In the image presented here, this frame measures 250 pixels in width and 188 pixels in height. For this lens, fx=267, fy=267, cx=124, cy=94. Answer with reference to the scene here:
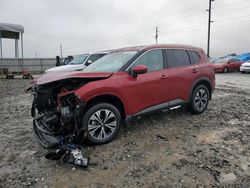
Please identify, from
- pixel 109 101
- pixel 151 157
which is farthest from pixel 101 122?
pixel 151 157

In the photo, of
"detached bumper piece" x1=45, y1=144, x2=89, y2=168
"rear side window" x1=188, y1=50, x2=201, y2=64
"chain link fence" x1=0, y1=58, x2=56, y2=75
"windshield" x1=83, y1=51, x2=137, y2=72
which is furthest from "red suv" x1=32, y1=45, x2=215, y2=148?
"chain link fence" x1=0, y1=58, x2=56, y2=75

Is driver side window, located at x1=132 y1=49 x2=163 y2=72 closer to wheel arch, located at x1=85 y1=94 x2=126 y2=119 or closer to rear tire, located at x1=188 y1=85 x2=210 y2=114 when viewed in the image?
wheel arch, located at x1=85 y1=94 x2=126 y2=119

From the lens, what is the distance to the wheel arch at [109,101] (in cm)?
466

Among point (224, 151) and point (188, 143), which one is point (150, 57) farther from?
point (224, 151)

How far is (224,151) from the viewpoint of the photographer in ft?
14.8

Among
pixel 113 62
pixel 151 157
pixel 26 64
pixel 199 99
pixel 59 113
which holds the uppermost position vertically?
pixel 26 64

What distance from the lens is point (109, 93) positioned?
477 centimetres

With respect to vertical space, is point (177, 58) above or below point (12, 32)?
below

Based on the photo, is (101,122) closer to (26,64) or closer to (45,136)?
(45,136)

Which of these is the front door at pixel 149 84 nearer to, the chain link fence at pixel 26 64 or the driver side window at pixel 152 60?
the driver side window at pixel 152 60

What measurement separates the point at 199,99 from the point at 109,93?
292cm

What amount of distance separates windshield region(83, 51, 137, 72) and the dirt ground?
4.37 ft

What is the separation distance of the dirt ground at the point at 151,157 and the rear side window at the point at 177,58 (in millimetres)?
1310

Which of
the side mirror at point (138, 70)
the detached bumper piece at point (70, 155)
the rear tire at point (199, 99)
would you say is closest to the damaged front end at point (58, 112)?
the detached bumper piece at point (70, 155)
